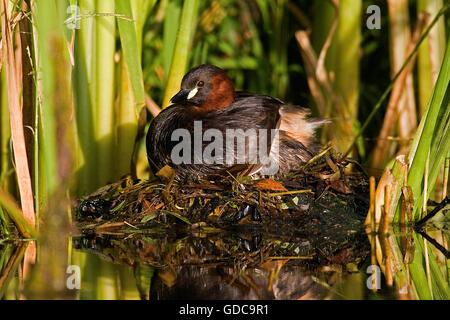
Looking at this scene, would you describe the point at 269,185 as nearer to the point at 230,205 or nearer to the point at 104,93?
the point at 230,205

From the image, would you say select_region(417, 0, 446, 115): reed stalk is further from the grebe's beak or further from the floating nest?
the grebe's beak

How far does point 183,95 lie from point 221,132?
30 cm

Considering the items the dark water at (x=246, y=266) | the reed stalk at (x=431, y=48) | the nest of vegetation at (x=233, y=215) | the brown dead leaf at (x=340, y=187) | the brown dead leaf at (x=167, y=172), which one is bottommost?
the dark water at (x=246, y=266)

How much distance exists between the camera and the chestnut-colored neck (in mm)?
3957

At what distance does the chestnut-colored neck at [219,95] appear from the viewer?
396 centimetres

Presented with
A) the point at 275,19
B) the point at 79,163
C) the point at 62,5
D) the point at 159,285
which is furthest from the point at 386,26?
the point at 159,285

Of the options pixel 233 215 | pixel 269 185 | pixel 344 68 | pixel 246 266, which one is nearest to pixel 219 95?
pixel 269 185

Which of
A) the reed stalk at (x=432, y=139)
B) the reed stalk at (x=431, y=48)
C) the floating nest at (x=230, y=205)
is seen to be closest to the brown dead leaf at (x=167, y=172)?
the floating nest at (x=230, y=205)

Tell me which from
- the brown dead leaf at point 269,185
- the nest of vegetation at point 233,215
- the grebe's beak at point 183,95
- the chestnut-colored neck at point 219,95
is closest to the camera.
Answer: the nest of vegetation at point 233,215

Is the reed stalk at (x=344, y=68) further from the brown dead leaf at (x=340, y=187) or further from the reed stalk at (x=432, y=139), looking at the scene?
the reed stalk at (x=432, y=139)

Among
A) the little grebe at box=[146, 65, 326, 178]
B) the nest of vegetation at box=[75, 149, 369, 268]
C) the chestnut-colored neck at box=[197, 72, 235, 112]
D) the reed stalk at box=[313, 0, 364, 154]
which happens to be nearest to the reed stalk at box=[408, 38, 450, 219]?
the nest of vegetation at box=[75, 149, 369, 268]

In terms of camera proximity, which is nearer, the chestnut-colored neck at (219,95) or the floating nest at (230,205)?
the floating nest at (230,205)

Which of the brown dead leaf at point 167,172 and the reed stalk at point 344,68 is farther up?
the reed stalk at point 344,68

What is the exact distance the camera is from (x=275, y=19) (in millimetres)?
5262
